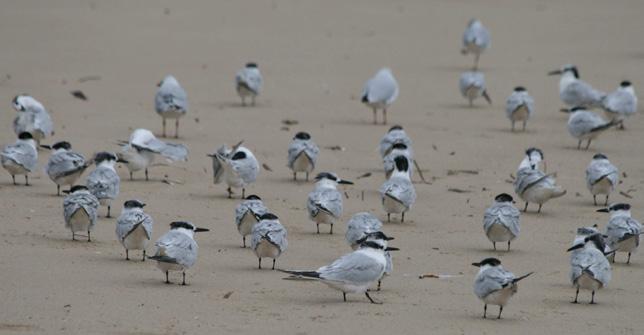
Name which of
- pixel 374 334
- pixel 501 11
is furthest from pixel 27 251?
pixel 501 11

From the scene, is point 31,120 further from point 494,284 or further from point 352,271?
point 494,284

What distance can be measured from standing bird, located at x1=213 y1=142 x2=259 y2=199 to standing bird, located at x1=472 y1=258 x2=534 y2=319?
4234 millimetres

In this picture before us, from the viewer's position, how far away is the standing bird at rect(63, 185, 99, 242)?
1024cm

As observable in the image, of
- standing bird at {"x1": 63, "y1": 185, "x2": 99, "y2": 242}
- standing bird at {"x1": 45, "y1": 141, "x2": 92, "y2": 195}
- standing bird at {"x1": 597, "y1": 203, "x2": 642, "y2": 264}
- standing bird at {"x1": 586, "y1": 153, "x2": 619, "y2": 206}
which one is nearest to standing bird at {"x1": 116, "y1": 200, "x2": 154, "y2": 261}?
standing bird at {"x1": 63, "y1": 185, "x2": 99, "y2": 242}

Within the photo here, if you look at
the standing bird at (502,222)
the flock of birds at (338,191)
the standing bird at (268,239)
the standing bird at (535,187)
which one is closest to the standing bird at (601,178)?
the flock of birds at (338,191)

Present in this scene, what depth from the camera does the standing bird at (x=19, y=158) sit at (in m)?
12.3

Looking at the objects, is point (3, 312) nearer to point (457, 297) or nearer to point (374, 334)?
point (374, 334)

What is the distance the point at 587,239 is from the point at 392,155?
379 centimetres

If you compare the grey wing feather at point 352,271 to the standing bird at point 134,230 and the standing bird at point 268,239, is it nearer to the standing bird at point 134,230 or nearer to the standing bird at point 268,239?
the standing bird at point 268,239

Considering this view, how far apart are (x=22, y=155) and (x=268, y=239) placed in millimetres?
3641

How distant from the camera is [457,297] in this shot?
9.38 metres

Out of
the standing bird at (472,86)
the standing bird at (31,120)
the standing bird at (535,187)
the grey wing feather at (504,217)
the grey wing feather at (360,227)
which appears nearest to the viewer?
the grey wing feather at (360,227)

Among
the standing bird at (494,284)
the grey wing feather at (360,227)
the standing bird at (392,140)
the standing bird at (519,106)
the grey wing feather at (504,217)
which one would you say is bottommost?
the standing bird at (494,284)

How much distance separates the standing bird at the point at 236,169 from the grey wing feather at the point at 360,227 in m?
2.52
